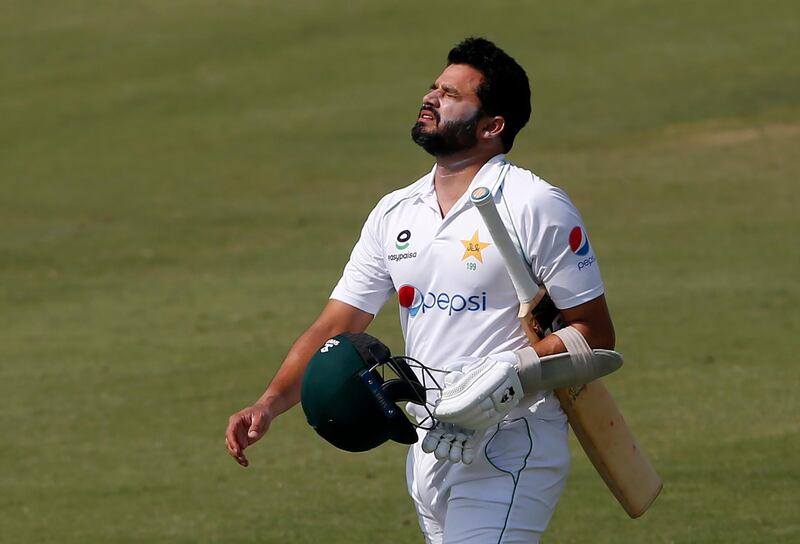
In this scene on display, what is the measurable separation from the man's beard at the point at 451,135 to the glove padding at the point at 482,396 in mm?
941

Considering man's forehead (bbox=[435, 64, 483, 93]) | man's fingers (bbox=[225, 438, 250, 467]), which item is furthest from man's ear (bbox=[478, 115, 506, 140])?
man's fingers (bbox=[225, 438, 250, 467])

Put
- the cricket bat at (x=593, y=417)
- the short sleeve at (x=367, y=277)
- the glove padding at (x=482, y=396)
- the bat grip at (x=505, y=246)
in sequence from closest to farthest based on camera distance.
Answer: the glove padding at (x=482, y=396) < the bat grip at (x=505, y=246) < the cricket bat at (x=593, y=417) < the short sleeve at (x=367, y=277)

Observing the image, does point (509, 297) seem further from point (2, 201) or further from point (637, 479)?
point (2, 201)

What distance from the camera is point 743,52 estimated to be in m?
27.1

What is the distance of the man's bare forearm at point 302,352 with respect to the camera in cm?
572

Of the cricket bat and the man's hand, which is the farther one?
the man's hand

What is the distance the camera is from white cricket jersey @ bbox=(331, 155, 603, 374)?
5301 millimetres

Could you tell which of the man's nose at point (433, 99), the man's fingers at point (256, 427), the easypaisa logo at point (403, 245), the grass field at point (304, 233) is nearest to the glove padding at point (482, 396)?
the easypaisa logo at point (403, 245)

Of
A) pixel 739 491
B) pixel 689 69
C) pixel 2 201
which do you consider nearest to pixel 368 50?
pixel 689 69

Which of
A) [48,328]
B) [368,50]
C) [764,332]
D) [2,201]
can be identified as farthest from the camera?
[368,50]

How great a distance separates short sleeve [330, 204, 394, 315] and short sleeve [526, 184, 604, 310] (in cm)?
78

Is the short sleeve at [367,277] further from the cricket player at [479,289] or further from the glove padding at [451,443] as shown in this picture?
the glove padding at [451,443]

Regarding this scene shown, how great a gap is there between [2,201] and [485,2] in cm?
1317

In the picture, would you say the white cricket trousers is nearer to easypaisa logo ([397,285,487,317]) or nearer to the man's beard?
easypaisa logo ([397,285,487,317])
